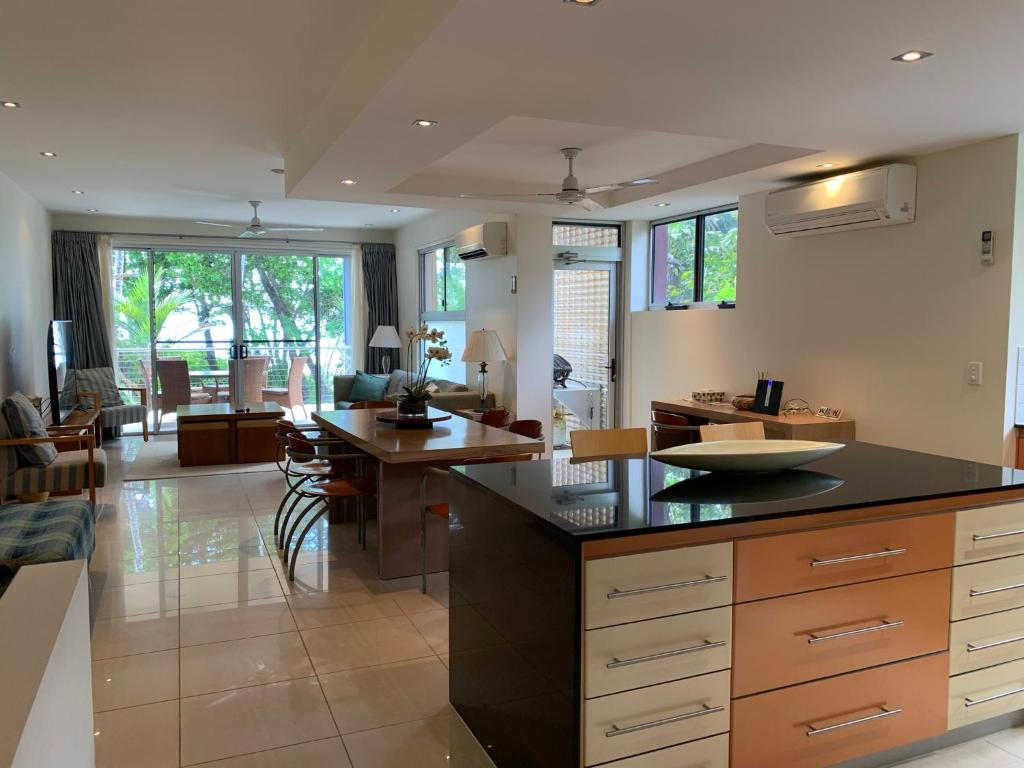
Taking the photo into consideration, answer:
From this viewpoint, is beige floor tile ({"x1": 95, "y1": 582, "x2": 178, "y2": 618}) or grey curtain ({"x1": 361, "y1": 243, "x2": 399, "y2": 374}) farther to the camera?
grey curtain ({"x1": 361, "y1": 243, "x2": 399, "y2": 374})

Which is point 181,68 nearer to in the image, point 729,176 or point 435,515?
point 435,515

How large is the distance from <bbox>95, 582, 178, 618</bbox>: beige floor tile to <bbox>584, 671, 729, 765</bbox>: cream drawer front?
2583 millimetres

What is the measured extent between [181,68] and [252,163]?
232 cm

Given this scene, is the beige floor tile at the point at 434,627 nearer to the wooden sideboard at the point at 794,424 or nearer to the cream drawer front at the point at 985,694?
the cream drawer front at the point at 985,694

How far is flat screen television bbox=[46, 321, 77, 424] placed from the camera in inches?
255

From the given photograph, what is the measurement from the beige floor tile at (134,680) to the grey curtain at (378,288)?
751cm

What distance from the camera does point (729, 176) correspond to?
5133 mm

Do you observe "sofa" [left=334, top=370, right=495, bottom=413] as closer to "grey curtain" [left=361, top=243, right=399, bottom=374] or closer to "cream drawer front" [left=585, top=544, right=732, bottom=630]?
"grey curtain" [left=361, top=243, right=399, bottom=374]

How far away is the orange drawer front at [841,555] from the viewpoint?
2018 mm

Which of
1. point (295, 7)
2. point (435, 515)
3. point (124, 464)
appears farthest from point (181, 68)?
point (124, 464)

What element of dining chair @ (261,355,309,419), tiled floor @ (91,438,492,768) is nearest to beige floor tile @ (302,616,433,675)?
tiled floor @ (91,438,492,768)

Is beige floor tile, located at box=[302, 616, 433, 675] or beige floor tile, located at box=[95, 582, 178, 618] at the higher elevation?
beige floor tile, located at box=[95, 582, 178, 618]

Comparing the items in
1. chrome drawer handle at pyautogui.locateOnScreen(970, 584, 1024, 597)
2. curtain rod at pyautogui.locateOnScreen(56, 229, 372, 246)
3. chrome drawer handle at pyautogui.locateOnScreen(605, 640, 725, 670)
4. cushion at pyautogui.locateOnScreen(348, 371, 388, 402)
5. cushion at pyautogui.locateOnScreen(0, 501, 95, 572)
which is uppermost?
curtain rod at pyautogui.locateOnScreen(56, 229, 372, 246)

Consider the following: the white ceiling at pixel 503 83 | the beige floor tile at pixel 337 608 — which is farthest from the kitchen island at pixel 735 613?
the white ceiling at pixel 503 83
